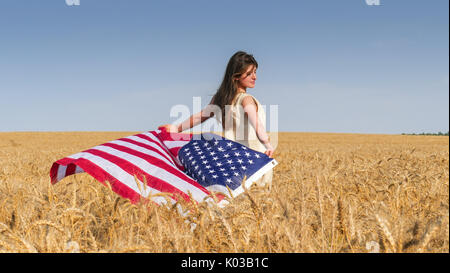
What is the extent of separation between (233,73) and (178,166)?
1.34m

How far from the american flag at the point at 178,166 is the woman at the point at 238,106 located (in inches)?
12.3

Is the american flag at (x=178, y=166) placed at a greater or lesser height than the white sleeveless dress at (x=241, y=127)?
lesser

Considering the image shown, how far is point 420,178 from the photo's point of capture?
371 centimetres

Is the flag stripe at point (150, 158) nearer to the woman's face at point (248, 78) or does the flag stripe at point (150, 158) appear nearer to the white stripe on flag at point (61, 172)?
the white stripe on flag at point (61, 172)

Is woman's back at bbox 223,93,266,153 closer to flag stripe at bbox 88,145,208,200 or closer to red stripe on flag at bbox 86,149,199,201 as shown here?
flag stripe at bbox 88,145,208,200

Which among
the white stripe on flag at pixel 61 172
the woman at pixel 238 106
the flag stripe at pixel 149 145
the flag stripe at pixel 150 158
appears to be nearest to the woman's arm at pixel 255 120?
the woman at pixel 238 106

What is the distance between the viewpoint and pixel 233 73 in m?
4.13

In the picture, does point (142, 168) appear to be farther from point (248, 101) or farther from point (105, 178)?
point (248, 101)

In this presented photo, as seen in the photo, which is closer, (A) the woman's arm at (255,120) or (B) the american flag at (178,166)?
(B) the american flag at (178,166)

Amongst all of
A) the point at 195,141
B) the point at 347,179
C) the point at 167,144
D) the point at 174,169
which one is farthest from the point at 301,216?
the point at 167,144

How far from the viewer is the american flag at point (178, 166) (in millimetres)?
3316

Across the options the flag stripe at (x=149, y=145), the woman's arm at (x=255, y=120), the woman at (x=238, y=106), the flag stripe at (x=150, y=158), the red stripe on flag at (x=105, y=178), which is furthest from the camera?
the flag stripe at (x=149, y=145)
